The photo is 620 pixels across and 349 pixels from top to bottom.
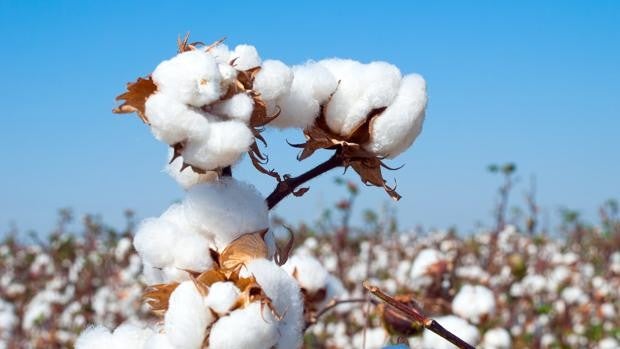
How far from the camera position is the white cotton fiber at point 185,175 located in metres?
1.06

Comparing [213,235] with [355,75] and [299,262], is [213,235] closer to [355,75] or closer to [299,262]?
[355,75]

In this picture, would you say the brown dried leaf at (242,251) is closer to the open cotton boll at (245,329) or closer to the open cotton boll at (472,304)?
the open cotton boll at (245,329)

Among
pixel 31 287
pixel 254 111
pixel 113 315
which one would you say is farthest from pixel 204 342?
pixel 31 287

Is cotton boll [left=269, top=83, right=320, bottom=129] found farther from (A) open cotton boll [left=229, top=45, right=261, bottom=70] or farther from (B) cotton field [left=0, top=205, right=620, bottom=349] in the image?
(B) cotton field [left=0, top=205, right=620, bottom=349]

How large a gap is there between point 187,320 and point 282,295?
0.37ft

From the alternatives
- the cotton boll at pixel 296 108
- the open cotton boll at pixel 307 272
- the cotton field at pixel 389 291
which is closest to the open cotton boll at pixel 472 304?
the cotton field at pixel 389 291

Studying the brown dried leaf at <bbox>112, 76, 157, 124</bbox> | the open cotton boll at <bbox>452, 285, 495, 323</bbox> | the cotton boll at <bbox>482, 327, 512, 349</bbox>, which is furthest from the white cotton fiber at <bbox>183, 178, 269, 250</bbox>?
the cotton boll at <bbox>482, 327, 512, 349</bbox>

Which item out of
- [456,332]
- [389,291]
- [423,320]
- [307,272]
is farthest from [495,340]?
[389,291]

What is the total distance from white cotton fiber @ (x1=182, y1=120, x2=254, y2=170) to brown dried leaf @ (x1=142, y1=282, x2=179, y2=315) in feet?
0.50

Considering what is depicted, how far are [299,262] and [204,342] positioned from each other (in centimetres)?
82

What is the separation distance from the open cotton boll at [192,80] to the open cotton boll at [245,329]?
0.22m

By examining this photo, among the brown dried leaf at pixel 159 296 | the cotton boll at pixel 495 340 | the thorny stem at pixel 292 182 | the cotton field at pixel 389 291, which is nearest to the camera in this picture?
the brown dried leaf at pixel 159 296

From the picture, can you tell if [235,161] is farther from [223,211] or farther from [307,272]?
[307,272]

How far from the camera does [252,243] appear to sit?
1000 millimetres
